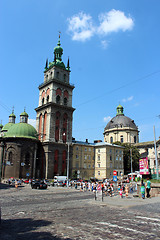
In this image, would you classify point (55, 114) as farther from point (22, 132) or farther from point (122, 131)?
point (122, 131)

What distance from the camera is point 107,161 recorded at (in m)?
67.7

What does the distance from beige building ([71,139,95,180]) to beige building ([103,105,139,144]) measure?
25497mm

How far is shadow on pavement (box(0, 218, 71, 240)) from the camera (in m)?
7.02

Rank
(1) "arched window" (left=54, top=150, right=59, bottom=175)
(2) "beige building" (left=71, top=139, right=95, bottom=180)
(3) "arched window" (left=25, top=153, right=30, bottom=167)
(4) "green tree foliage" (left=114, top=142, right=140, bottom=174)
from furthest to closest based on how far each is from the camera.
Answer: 1. (4) "green tree foliage" (left=114, top=142, right=140, bottom=174)
2. (2) "beige building" (left=71, top=139, right=95, bottom=180)
3. (1) "arched window" (left=54, top=150, right=59, bottom=175)
4. (3) "arched window" (left=25, top=153, right=30, bottom=167)

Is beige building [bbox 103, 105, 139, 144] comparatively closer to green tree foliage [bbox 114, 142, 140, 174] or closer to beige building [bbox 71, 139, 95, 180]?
green tree foliage [bbox 114, 142, 140, 174]

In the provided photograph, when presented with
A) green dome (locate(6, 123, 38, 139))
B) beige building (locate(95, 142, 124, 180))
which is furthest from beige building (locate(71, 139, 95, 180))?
green dome (locate(6, 123, 38, 139))

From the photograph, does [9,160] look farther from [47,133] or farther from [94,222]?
[94,222]

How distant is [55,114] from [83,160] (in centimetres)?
1870

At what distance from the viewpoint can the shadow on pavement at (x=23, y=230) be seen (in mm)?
7023

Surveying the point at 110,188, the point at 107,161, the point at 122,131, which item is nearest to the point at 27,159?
the point at 107,161

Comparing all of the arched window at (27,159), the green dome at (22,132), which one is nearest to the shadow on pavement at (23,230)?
the arched window at (27,159)

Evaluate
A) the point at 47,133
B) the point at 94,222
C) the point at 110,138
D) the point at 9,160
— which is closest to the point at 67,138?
the point at 47,133

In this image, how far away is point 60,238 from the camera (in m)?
6.91

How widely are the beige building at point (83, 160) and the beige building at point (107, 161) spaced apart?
1.94 meters
